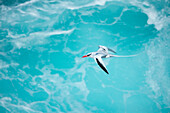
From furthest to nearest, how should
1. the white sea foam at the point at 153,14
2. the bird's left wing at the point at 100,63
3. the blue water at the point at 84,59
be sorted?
the white sea foam at the point at 153,14
the blue water at the point at 84,59
the bird's left wing at the point at 100,63

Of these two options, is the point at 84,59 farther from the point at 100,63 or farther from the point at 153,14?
the point at 153,14

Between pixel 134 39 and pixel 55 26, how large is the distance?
29.3 m

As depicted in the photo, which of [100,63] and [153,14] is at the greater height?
[153,14]

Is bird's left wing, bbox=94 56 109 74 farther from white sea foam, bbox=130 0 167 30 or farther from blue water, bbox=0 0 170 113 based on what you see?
white sea foam, bbox=130 0 167 30

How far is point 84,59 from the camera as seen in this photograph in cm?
4969

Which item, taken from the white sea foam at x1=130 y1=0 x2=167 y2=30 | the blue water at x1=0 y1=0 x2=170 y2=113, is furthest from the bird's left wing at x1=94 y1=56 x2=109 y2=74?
the white sea foam at x1=130 y1=0 x2=167 y2=30

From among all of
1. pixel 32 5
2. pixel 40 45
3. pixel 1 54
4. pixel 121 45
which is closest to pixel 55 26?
pixel 40 45

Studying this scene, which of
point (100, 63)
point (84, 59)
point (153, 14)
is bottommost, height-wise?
point (100, 63)

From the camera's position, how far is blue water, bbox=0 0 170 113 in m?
44.0

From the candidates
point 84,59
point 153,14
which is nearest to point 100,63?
point 84,59

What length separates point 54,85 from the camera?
46219 mm

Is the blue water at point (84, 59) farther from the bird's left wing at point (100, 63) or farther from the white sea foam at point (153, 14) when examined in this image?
the bird's left wing at point (100, 63)

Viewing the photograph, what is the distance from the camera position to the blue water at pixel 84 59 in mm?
44031

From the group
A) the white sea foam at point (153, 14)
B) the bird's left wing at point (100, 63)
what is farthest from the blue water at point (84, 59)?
the bird's left wing at point (100, 63)
